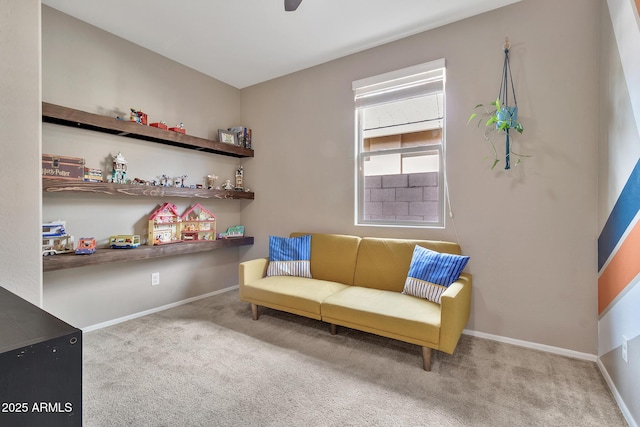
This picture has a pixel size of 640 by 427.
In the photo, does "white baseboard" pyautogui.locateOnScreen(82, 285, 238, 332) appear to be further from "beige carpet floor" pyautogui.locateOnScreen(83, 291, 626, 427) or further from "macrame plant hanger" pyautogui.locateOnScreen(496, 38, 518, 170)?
"macrame plant hanger" pyautogui.locateOnScreen(496, 38, 518, 170)

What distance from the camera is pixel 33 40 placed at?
1507mm

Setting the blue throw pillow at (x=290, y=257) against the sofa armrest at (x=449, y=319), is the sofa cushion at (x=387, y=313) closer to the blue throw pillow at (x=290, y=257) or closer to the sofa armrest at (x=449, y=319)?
the sofa armrest at (x=449, y=319)


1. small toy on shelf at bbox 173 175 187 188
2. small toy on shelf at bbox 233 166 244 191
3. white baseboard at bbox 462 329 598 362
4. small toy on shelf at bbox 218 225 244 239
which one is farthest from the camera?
small toy on shelf at bbox 233 166 244 191

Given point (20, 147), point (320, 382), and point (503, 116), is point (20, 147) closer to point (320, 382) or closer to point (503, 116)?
point (320, 382)

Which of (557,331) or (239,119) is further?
(239,119)

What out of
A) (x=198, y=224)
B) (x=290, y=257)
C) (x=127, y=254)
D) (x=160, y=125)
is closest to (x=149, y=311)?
(x=127, y=254)

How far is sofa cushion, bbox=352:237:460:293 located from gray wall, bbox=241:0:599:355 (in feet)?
0.63

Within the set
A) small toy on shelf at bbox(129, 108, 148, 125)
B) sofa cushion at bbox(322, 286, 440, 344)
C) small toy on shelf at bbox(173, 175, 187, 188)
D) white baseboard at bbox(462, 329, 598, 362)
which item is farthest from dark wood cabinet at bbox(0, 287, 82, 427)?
white baseboard at bbox(462, 329, 598, 362)

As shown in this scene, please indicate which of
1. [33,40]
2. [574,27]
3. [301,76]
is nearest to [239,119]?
[301,76]

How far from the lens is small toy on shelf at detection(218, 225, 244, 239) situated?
12.0ft

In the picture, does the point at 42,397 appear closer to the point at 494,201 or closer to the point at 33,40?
the point at 33,40

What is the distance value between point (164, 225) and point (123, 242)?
45 centimetres

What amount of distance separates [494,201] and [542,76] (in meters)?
1.01

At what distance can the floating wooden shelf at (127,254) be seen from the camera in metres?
2.16
